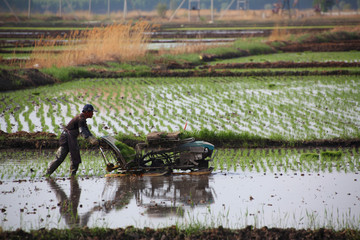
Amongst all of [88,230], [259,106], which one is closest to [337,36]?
[259,106]

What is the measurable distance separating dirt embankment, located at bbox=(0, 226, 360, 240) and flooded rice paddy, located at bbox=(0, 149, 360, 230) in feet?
0.65

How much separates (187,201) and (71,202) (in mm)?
1395

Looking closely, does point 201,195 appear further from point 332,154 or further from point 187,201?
point 332,154

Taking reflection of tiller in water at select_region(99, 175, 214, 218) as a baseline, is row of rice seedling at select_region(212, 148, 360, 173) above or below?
below

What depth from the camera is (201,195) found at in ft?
19.2

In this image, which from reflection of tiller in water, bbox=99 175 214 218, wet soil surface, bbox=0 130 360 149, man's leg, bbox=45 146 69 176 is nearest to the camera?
reflection of tiller in water, bbox=99 175 214 218

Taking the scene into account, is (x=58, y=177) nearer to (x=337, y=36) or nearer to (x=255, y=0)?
(x=337, y=36)

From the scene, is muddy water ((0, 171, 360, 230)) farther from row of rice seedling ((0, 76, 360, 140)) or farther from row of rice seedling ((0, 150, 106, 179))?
row of rice seedling ((0, 76, 360, 140))

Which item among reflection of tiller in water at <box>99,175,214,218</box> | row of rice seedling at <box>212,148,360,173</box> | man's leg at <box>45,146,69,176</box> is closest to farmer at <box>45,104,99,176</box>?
man's leg at <box>45,146,69,176</box>

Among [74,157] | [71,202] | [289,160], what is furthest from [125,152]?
[289,160]

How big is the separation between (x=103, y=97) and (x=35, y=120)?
297cm

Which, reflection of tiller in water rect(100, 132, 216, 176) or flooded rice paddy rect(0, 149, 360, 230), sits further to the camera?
reflection of tiller in water rect(100, 132, 216, 176)

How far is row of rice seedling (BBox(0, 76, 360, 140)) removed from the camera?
942cm

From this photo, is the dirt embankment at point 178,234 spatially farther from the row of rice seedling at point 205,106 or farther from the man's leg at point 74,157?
the row of rice seedling at point 205,106
